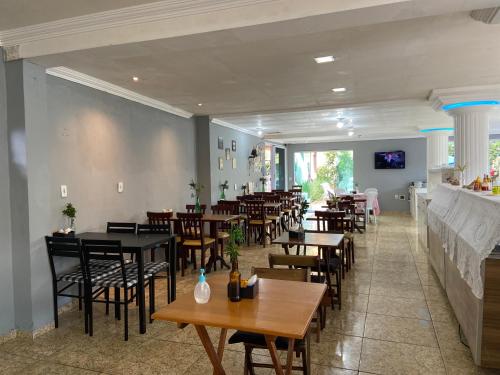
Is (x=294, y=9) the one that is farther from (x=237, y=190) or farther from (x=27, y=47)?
(x=237, y=190)

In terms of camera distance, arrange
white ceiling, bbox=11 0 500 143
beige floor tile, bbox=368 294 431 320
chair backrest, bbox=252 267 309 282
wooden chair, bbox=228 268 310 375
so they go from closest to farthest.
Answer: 1. wooden chair, bbox=228 268 310 375
2. chair backrest, bbox=252 267 309 282
3. white ceiling, bbox=11 0 500 143
4. beige floor tile, bbox=368 294 431 320

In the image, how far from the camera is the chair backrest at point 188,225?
4.92 meters

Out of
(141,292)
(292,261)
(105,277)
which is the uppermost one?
(292,261)

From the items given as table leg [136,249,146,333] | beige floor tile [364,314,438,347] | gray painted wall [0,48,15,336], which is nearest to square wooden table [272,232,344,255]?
beige floor tile [364,314,438,347]

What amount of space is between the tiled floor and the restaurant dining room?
2 centimetres

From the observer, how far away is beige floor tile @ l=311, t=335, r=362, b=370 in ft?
8.64

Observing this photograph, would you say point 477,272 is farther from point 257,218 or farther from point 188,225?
point 257,218

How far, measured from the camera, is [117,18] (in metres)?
2.75

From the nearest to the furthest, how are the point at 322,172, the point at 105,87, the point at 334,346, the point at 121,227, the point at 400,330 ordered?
the point at 334,346, the point at 400,330, the point at 121,227, the point at 105,87, the point at 322,172

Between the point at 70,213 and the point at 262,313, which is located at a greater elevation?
the point at 70,213

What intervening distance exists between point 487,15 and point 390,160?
10201mm

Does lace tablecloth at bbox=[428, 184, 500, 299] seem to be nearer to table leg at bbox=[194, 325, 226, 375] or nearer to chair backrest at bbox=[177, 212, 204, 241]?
table leg at bbox=[194, 325, 226, 375]

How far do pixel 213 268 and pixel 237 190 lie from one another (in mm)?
3718

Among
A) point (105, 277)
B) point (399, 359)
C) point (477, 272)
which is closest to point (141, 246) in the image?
point (105, 277)
